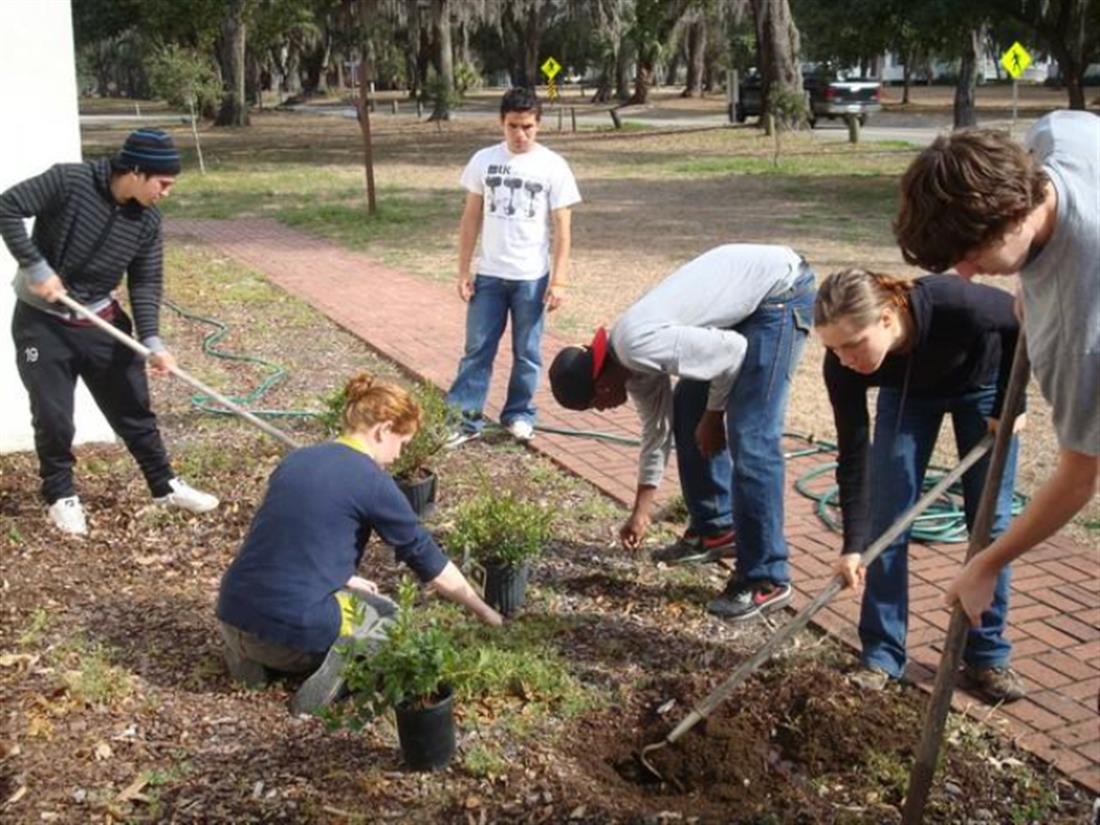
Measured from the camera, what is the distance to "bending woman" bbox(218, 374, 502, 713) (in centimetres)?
346

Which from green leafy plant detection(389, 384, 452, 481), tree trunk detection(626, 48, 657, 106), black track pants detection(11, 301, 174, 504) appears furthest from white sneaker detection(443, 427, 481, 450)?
tree trunk detection(626, 48, 657, 106)

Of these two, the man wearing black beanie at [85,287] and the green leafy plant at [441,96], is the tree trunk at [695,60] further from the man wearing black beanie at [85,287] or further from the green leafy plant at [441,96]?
the man wearing black beanie at [85,287]

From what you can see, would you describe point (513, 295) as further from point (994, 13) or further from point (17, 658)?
point (994, 13)

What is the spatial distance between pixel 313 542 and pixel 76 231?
78.0 inches

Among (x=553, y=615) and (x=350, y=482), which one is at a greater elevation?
(x=350, y=482)

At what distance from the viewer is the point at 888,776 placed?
10.7 ft

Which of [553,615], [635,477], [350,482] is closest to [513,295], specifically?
[635,477]

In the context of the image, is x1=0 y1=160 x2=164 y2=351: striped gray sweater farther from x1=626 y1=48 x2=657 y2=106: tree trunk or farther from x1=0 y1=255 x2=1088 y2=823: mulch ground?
x1=626 y1=48 x2=657 y2=106: tree trunk

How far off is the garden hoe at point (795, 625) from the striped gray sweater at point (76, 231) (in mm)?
2708

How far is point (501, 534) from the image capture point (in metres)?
4.21

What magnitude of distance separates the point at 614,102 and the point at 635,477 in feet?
142

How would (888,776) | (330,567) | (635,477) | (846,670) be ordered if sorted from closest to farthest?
(888,776)
(330,567)
(846,670)
(635,477)

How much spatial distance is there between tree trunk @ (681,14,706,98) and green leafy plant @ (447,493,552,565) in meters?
47.4

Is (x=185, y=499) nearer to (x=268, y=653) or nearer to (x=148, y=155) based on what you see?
(x=148, y=155)
